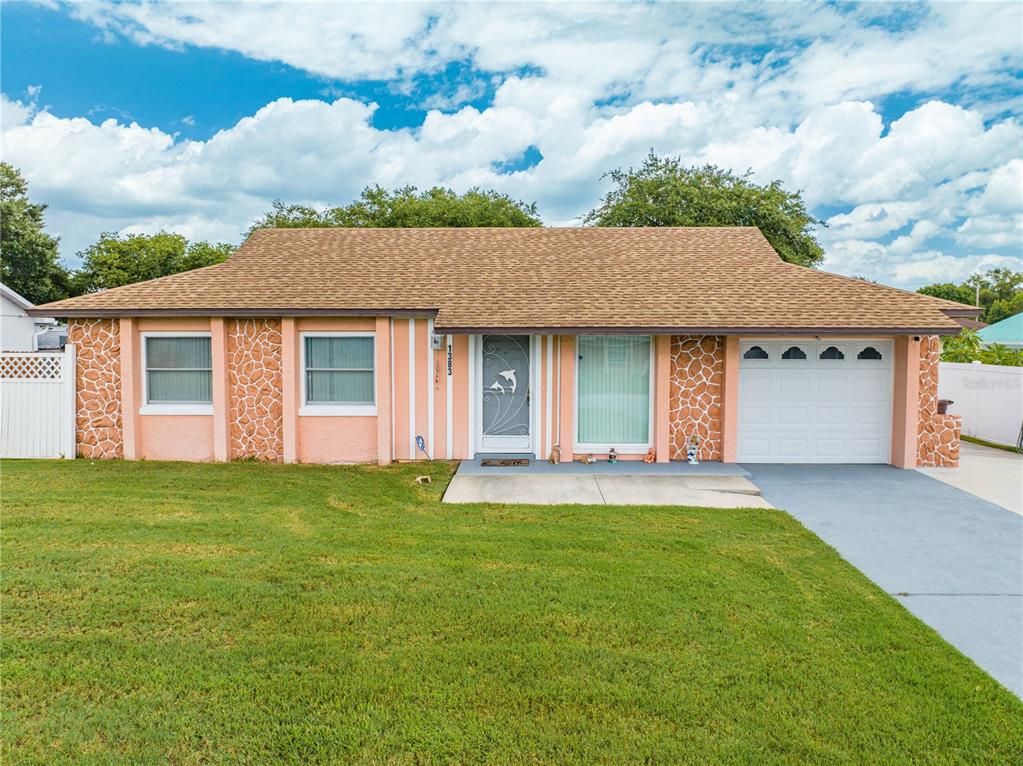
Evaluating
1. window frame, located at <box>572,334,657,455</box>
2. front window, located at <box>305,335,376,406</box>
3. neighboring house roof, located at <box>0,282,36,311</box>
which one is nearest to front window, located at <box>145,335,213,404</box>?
front window, located at <box>305,335,376,406</box>

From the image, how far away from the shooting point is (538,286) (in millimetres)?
12039

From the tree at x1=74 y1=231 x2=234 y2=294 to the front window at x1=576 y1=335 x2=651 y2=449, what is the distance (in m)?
29.0

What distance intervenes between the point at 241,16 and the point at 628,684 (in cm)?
1383

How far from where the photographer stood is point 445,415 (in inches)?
442

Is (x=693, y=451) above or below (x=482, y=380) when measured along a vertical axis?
below

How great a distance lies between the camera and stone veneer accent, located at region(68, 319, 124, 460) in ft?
36.2

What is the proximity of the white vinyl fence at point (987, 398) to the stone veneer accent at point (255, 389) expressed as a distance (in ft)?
49.2

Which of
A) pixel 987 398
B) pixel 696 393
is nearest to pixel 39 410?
pixel 696 393

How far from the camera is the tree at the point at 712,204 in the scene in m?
25.5

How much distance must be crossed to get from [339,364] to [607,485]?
5.32 m

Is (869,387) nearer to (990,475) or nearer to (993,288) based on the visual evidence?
(990,475)

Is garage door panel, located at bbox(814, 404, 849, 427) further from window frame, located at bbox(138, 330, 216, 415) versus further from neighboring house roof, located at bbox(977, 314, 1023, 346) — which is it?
neighboring house roof, located at bbox(977, 314, 1023, 346)

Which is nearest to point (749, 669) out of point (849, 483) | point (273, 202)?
point (849, 483)

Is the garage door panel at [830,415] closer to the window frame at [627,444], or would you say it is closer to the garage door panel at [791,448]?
the garage door panel at [791,448]
